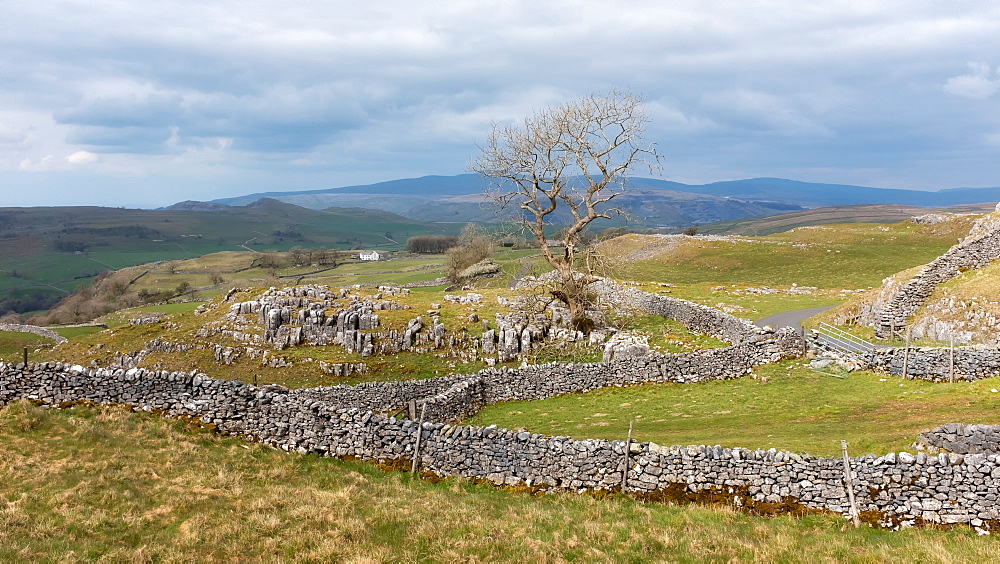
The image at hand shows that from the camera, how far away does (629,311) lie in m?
49.8

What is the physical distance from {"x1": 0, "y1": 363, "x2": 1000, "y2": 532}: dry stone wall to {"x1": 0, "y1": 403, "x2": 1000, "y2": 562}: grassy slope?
0.79m

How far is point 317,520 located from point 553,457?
7137 mm

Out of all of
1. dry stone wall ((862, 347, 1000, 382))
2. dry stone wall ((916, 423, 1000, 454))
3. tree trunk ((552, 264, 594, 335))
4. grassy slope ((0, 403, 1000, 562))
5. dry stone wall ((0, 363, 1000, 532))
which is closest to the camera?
grassy slope ((0, 403, 1000, 562))

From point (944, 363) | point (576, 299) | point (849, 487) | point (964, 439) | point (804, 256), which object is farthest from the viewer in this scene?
point (804, 256)

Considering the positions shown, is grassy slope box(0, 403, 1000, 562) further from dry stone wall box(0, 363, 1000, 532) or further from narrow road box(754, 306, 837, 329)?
narrow road box(754, 306, 837, 329)

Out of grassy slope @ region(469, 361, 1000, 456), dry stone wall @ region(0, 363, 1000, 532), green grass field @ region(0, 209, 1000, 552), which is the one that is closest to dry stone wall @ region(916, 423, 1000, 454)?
grassy slope @ region(469, 361, 1000, 456)

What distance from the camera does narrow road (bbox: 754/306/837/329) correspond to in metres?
40.0

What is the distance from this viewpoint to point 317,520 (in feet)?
46.9

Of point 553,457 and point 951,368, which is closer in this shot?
point 553,457

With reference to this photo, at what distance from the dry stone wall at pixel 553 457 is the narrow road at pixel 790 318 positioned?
2554 cm

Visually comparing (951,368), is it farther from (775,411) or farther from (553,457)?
(553,457)

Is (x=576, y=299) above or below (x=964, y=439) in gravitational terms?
above

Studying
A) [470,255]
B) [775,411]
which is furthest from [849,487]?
[470,255]

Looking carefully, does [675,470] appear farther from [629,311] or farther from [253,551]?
[629,311]
